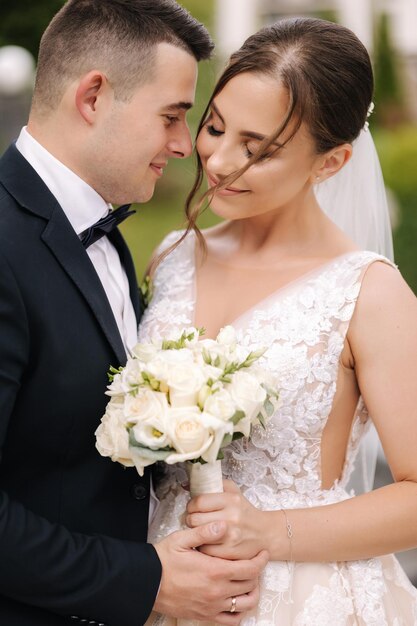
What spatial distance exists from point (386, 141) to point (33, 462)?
12.5m

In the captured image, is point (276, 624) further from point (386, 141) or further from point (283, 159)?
point (386, 141)

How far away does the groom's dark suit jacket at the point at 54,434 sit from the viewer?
252 centimetres

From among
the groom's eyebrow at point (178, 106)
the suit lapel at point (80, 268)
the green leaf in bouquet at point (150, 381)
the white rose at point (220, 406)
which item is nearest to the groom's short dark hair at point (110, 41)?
the groom's eyebrow at point (178, 106)

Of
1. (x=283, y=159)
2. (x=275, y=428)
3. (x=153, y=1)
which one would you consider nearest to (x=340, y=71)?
(x=283, y=159)

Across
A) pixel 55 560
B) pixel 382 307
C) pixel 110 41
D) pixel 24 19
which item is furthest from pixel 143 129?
pixel 24 19

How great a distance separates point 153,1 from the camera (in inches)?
119

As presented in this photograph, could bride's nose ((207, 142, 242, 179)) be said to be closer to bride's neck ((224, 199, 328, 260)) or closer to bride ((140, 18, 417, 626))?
bride ((140, 18, 417, 626))

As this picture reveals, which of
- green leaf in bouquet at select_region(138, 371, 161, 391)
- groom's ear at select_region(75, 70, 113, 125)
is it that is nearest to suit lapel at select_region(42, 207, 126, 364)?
green leaf in bouquet at select_region(138, 371, 161, 391)

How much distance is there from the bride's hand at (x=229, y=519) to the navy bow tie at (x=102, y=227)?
883 millimetres

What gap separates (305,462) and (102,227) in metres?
1.03

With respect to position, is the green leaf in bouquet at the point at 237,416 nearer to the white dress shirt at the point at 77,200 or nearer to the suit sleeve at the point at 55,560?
the suit sleeve at the point at 55,560

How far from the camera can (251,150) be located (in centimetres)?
312

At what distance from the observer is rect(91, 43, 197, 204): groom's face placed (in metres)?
2.93

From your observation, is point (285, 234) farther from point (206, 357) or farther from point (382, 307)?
point (206, 357)
